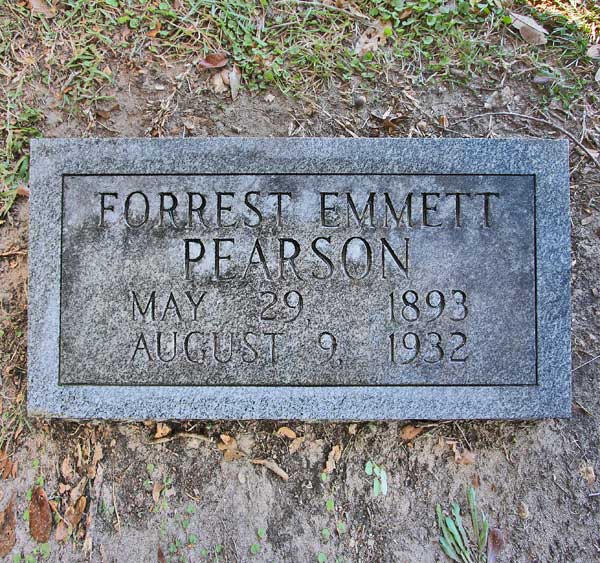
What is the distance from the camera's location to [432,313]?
237 centimetres

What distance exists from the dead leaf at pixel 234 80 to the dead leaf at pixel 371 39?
607mm

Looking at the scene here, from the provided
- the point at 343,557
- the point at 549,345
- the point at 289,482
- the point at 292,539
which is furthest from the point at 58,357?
the point at 549,345

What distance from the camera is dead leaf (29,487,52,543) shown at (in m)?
2.52

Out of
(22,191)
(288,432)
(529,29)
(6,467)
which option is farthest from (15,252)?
(529,29)

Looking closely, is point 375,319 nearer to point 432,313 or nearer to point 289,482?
point 432,313

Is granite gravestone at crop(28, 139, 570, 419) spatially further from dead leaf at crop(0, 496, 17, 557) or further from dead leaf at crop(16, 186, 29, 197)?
dead leaf at crop(0, 496, 17, 557)

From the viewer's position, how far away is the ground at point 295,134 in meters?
2.52

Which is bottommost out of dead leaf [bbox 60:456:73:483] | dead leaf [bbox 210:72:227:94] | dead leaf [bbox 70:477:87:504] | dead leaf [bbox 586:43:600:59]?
dead leaf [bbox 70:477:87:504]

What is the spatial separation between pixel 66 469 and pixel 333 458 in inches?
50.5

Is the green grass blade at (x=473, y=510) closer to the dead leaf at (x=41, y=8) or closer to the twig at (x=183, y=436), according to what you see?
the twig at (x=183, y=436)

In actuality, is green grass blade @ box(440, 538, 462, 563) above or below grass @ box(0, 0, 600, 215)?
below

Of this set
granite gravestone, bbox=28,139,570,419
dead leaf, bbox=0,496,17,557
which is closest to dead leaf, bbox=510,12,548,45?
granite gravestone, bbox=28,139,570,419

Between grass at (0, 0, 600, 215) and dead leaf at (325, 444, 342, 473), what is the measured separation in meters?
1.75

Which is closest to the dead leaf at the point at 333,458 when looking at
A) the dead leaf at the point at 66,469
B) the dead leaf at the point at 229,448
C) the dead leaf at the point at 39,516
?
the dead leaf at the point at 229,448
